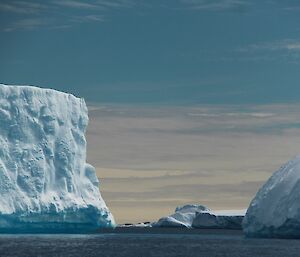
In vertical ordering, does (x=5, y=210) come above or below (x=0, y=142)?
below

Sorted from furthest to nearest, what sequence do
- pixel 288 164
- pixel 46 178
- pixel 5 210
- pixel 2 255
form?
pixel 46 178, pixel 5 210, pixel 288 164, pixel 2 255

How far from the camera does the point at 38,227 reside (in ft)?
288

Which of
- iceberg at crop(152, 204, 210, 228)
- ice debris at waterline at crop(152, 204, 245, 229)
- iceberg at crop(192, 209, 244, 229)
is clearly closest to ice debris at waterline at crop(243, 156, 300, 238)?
iceberg at crop(192, 209, 244, 229)

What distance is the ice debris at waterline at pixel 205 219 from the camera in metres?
102

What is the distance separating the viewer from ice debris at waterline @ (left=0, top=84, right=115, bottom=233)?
274 feet

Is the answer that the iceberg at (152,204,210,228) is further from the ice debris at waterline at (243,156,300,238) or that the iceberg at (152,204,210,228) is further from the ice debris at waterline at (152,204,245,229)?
the ice debris at waterline at (243,156,300,238)

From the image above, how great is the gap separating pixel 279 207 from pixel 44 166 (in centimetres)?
3355

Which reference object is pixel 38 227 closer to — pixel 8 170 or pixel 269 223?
pixel 8 170

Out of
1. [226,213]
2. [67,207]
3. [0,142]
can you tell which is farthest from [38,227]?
[226,213]

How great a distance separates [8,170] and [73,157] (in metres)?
9.05

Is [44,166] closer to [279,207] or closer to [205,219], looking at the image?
[205,219]

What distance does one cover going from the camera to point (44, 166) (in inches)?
3386

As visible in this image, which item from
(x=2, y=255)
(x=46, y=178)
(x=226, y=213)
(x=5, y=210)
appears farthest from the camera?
A: (x=226, y=213)

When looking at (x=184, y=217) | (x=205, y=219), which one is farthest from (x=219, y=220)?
(x=184, y=217)
